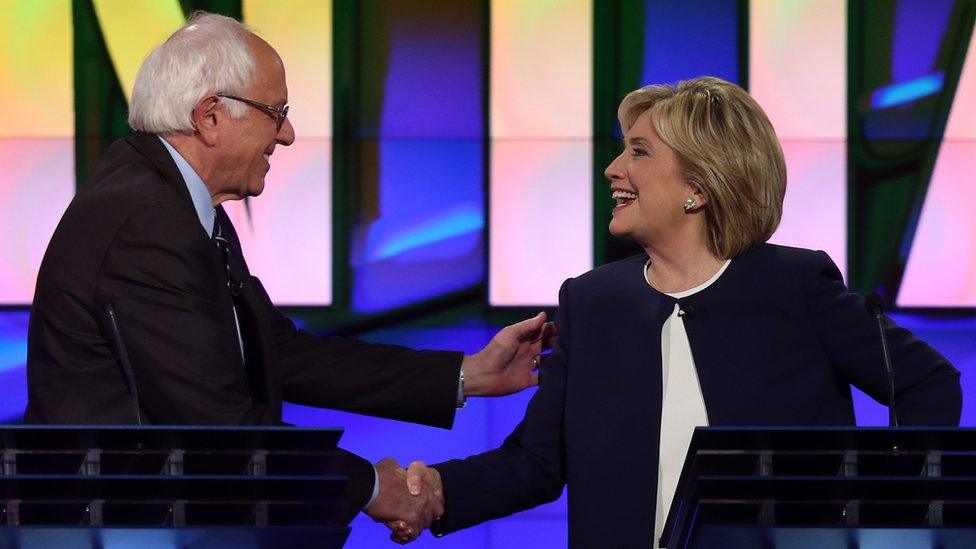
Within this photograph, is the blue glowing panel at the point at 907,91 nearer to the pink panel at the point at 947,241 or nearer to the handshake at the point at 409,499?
the pink panel at the point at 947,241

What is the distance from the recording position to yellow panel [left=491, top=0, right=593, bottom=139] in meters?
5.24

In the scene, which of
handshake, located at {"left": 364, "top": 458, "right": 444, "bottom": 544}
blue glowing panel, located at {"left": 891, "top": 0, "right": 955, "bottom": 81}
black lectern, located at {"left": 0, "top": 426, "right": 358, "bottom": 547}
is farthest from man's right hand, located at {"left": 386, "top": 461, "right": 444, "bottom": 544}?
blue glowing panel, located at {"left": 891, "top": 0, "right": 955, "bottom": 81}

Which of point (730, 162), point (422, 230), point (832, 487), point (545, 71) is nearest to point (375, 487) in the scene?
point (730, 162)

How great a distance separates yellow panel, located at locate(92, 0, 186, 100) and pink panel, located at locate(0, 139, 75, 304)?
0.40 m

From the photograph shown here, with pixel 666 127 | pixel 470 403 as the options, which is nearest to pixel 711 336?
pixel 666 127

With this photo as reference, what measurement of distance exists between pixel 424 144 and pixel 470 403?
102 centimetres

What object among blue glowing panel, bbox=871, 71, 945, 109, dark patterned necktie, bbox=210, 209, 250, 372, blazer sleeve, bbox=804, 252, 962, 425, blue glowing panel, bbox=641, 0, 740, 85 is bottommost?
blazer sleeve, bbox=804, 252, 962, 425

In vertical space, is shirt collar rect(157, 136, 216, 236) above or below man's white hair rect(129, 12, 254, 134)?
below

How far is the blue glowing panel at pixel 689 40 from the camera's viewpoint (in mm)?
5258

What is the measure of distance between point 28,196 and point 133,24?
788 mm

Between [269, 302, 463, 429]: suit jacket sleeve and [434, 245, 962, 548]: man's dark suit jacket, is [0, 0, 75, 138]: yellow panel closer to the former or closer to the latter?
[269, 302, 463, 429]: suit jacket sleeve

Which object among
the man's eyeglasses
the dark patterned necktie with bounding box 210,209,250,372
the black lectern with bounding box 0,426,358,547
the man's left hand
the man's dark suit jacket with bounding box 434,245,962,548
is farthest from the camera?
the man's left hand

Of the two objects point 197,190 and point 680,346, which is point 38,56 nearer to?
point 197,190

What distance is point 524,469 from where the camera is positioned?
2.74 metres
